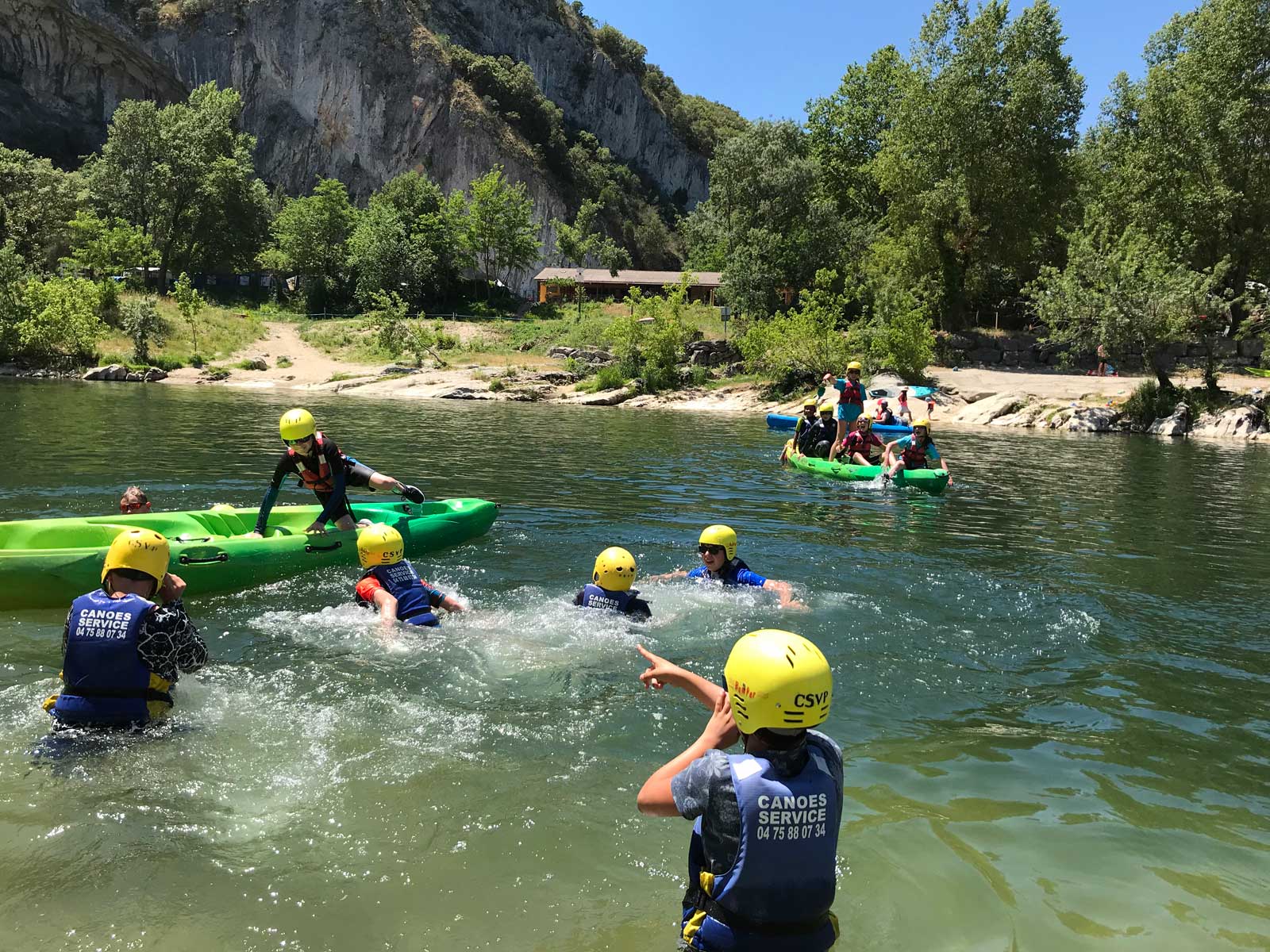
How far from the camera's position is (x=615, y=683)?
6500 millimetres

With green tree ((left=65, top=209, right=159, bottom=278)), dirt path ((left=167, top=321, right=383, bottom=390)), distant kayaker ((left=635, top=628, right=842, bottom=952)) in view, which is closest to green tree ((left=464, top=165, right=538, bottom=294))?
dirt path ((left=167, top=321, right=383, bottom=390))

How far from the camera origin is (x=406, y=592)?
7.49m

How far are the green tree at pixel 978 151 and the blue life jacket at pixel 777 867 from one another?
139ft

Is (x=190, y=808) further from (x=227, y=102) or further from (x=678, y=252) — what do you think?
(x=678, y=252)

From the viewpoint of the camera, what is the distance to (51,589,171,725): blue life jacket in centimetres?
483

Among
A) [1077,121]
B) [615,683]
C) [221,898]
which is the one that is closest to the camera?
Result: [221,898]

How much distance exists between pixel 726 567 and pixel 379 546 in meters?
3.17

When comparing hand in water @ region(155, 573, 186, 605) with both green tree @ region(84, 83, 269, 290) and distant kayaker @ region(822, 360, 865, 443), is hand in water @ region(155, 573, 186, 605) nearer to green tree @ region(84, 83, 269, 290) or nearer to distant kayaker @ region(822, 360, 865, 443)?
distant kayaker @ region(822, 360, 865, 443)

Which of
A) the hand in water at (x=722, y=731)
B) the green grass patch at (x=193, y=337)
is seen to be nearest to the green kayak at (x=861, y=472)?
the hand in water at (x=722, y=731)

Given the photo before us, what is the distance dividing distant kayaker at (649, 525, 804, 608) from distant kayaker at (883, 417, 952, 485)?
25.4 ft

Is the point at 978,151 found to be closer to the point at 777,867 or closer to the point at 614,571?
the point at 614,571

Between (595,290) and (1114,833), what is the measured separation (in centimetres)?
6968

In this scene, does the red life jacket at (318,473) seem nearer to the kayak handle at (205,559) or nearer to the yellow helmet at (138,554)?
the kayak handle at (205,559)

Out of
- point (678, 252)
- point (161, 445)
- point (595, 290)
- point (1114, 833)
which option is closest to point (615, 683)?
point (1114, 833)
